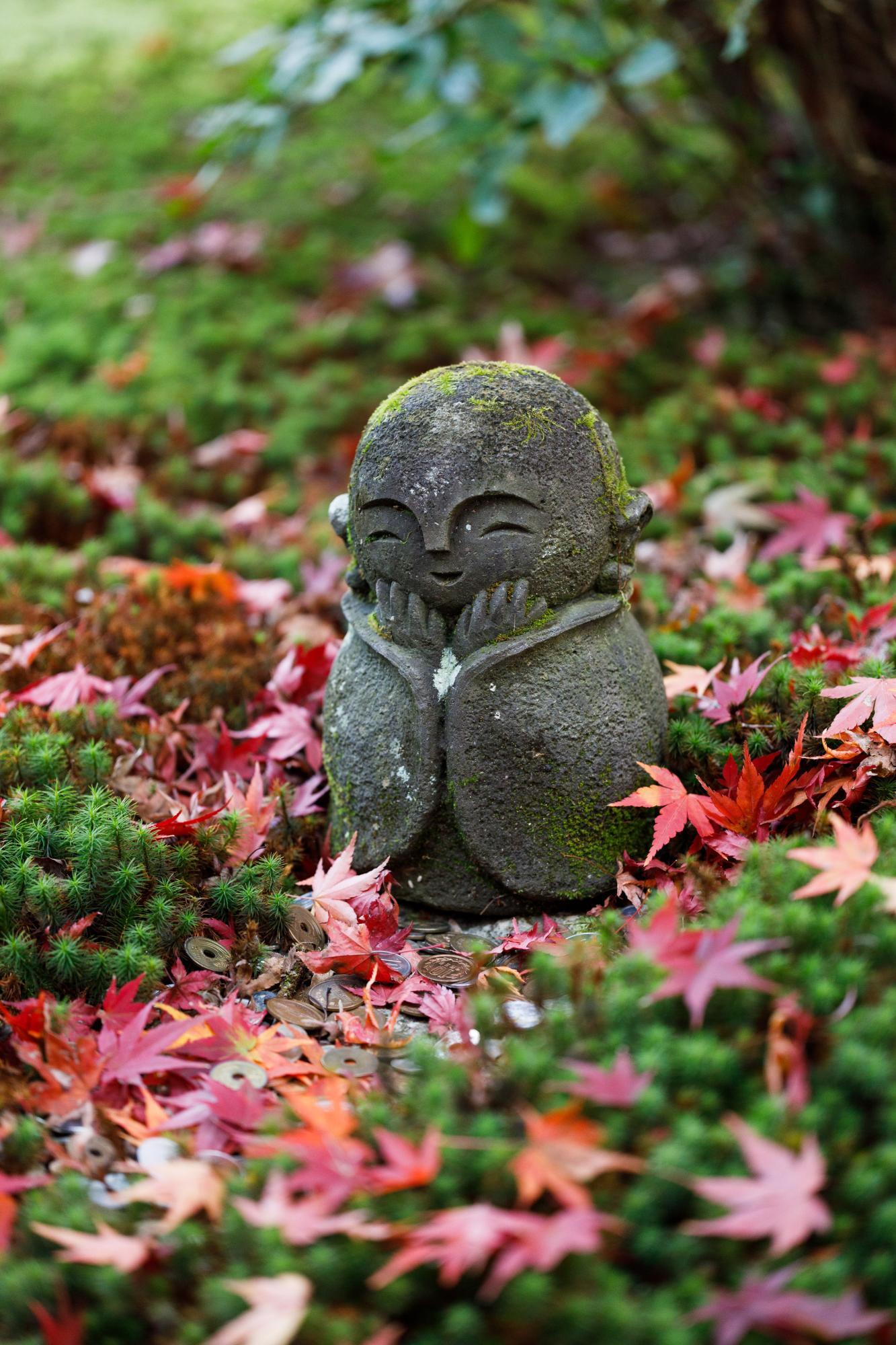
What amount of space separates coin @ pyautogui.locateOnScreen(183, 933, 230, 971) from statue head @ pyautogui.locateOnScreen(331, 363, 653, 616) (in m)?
0.97

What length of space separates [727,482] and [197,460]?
97.9 inches

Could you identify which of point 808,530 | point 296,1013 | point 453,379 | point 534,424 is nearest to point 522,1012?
point 296,1013

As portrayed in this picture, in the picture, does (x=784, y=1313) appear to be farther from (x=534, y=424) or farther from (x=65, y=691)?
(x=65, y=691)

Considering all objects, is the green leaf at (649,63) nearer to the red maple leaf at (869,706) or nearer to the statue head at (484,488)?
the statue head at (484,488)

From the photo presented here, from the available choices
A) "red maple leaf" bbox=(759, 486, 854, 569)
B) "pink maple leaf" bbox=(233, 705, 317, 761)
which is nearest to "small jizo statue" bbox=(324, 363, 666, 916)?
"pink maple leaf" bbox=(233, 705, 317, 761)

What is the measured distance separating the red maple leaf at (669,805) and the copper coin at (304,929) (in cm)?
77

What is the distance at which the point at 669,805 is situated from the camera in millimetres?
2795

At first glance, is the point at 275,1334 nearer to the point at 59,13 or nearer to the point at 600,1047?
the point at 600,1047

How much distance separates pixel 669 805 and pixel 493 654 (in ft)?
1.80

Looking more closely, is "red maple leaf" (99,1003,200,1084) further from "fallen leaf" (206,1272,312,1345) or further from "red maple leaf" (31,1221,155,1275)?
"fallen leaf" (206,1272,312,1345)

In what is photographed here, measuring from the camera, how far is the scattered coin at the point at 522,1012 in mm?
2492

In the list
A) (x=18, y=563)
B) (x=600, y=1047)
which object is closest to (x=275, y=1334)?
(x=600, y=1047)

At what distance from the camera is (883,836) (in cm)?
246

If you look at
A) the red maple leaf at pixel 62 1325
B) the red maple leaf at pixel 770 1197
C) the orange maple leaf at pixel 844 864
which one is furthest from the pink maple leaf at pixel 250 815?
the red maple leaf at pixel 770 1197
